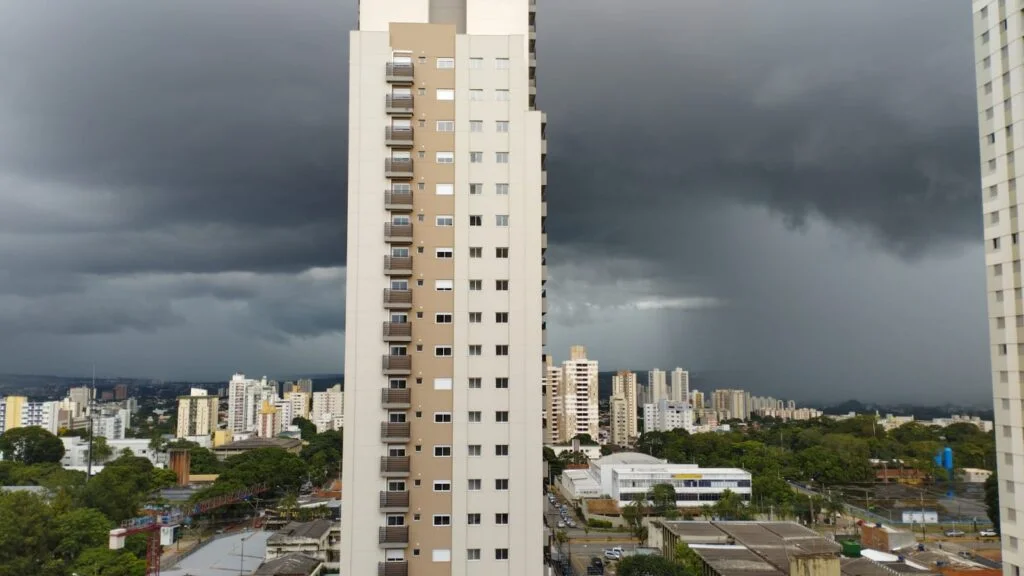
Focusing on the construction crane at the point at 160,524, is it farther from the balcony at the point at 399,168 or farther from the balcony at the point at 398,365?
the balcony at the point at 399,168

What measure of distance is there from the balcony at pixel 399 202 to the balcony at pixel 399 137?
1.07 metres

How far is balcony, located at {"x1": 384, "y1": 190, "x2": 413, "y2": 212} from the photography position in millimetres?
15266

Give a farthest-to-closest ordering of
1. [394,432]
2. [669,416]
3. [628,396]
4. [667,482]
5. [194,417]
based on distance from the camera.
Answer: [628,396]
[669,416]
[194,417]
[667,482]
[394,432]

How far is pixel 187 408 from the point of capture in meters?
96.0

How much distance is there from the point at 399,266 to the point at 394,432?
3.64 meters

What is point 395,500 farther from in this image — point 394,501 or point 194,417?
point 194,417

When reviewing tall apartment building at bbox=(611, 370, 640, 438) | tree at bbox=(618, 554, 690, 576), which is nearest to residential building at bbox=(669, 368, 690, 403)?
tall apartment building at bbox=(611, 370, 640, 438)

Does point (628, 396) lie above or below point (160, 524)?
above

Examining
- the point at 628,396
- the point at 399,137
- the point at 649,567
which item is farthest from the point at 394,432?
the point at 628,396

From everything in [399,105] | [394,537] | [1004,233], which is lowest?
[394,537]

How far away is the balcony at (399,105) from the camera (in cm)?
1535

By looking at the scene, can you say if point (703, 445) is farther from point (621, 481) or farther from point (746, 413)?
point (746, 413)

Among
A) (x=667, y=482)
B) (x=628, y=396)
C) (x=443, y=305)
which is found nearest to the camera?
(x=443, y=305)

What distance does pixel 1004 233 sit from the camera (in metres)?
13.6
